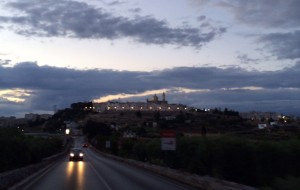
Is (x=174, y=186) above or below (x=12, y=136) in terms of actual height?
below

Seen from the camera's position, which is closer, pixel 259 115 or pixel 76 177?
pixel 76 177

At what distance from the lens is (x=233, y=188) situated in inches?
845

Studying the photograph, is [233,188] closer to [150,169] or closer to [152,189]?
[152,189]

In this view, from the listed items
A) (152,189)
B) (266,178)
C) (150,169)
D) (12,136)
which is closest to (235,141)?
(266,178)

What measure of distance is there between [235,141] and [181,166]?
1042cm

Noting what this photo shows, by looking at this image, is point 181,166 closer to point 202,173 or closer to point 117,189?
point 202,173

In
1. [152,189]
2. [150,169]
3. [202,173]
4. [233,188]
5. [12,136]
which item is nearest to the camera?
[233,188]

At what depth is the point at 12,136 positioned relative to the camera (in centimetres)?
3875

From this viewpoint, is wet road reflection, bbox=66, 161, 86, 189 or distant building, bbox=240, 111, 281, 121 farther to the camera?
distant building, bbox=240, 111, 281, 121

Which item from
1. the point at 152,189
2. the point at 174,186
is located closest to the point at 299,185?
the point at 152,189

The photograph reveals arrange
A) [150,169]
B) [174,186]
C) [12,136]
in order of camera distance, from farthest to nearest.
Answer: [150,169]
[12,136]
[174,186]

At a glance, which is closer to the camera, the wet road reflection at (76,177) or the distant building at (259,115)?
the wet road reflection at (76,177)

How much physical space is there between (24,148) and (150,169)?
32.1ft

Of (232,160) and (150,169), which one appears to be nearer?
(232,160)
